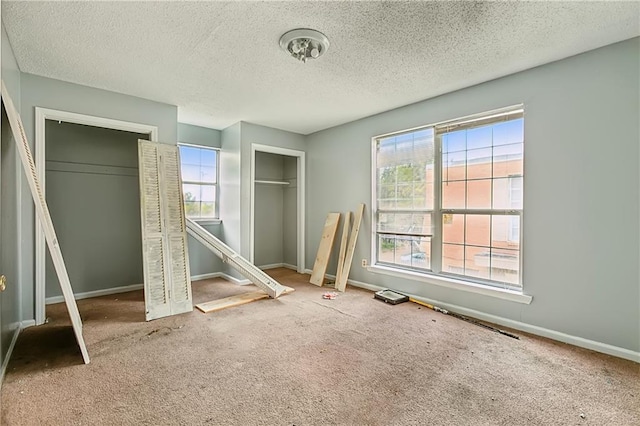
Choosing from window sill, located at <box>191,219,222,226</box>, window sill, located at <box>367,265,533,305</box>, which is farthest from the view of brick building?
window sill, located at <box>191,219,222,226</box>

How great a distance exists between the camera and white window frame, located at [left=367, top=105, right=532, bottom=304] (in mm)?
3020

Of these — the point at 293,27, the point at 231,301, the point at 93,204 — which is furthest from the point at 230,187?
the point at 293,27

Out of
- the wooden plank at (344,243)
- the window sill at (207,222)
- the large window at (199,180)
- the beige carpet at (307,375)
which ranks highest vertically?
the large window at (199,180)

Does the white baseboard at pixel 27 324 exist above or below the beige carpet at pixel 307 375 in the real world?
above

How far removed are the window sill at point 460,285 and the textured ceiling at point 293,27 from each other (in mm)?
2172

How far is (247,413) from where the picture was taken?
175cm

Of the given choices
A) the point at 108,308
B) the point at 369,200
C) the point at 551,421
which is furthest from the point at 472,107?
the point at 108,308

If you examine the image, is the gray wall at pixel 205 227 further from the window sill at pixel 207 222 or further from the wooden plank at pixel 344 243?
the wooden plank at pixel 344 243

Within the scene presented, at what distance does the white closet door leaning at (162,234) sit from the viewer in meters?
3.24

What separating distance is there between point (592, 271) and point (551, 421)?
1.46 metres

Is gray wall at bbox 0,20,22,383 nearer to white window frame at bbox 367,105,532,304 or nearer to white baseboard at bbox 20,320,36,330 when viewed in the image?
white baseboard at bbox 20,320,36,330

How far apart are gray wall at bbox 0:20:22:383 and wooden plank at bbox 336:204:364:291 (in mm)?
3399

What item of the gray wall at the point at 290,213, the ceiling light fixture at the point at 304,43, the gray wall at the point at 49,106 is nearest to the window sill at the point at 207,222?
the gray wall at the point at 290,213

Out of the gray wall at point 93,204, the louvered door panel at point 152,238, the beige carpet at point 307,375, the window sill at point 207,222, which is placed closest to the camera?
the beige carpet at point 307,375
